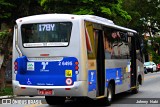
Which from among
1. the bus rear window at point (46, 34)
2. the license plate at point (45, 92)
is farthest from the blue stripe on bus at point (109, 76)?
the bus rear window at point (46, 34)

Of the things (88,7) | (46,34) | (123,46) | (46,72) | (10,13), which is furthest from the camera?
(88,7)

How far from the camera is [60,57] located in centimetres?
1182

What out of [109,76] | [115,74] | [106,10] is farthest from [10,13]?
[109,76]

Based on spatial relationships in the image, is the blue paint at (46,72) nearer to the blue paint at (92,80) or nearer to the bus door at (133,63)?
the blue paint at (92,80)

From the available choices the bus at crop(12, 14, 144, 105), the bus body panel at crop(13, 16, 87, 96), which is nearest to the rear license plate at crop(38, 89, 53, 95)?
the bus at crop(12, 14, 144, 105)

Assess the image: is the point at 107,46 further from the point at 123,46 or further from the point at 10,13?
the point at 10,13

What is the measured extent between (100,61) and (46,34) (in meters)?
2.17

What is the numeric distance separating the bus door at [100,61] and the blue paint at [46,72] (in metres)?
1.48

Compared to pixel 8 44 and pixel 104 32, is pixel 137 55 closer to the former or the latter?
pixel 104 32

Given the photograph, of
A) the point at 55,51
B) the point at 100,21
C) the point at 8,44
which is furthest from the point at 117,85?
the point at 8,44

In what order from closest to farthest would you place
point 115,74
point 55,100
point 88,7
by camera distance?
1. point 55,100
2. point 115,74
3. point 88,7

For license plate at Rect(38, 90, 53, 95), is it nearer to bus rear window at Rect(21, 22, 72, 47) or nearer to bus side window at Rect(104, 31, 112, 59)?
bus rear window at Rect(21, 22, 72, 47)

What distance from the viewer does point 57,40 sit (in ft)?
39.2

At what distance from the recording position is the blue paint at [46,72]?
38.2 ft
